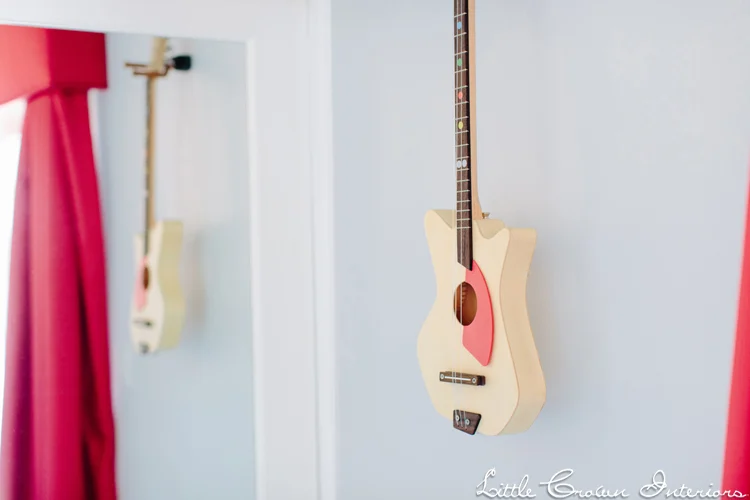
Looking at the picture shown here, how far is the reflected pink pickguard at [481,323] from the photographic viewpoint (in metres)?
1.25

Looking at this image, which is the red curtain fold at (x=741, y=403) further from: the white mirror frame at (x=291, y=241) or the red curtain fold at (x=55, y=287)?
the red curtain fold at (x=55, y=287)

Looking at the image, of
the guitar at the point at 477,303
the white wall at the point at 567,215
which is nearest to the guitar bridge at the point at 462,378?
the guitar at the point at 477,303

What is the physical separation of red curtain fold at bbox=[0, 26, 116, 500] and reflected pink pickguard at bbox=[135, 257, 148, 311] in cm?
7

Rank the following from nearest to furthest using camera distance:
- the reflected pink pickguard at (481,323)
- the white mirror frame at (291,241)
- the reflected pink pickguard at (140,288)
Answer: the reflected pink pickguard at (481,323) → the reflected pink pickguard at (140,288) → the white mirror frame at (291,241)

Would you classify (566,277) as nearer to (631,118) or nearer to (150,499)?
(631,118)

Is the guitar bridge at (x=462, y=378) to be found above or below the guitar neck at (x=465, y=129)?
below

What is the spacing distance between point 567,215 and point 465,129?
239 millimetres

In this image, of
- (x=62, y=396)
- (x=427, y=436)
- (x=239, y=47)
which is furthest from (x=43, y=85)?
(x=427, y=436)

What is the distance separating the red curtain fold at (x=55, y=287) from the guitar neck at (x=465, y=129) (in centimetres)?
75

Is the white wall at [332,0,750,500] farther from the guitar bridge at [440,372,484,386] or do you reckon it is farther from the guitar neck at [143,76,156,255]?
the guitar neck at [143,76,156,255]

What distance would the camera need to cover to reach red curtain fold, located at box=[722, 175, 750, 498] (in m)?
0.92

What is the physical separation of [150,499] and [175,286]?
0.46 meters

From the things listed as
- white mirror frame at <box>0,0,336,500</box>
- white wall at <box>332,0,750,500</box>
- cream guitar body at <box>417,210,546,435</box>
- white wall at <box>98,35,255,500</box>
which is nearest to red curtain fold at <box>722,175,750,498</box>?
white wall at <box>332,0,750,500</box>

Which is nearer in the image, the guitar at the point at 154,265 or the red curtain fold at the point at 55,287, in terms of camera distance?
the red curtain fold at the point at 55,287
